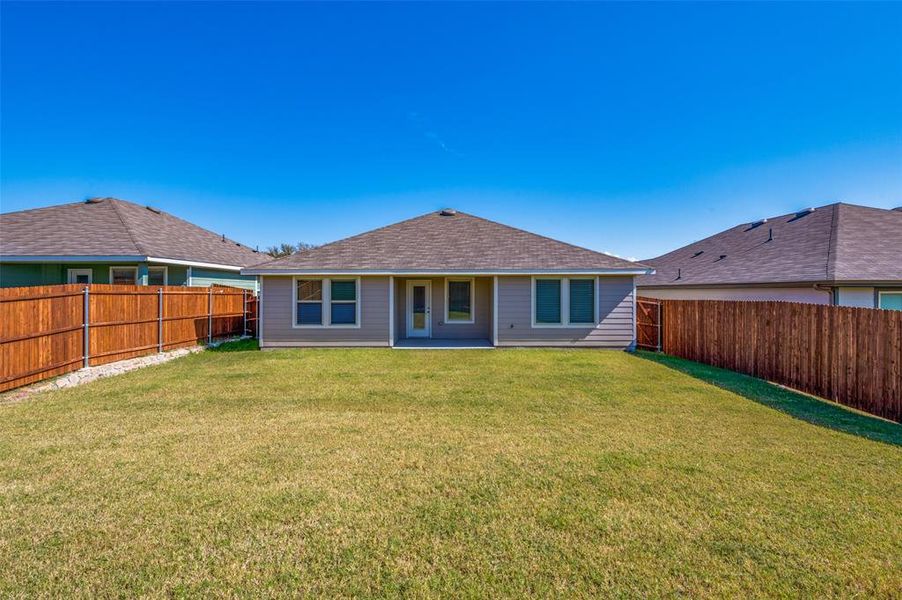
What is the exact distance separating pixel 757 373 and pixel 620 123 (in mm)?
11162

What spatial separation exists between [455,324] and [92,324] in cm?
961

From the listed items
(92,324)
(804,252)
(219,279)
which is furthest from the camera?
(219,279)

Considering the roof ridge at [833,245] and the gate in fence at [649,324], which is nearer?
the roof ridge at [833,245]

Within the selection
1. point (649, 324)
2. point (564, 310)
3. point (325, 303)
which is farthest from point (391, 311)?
point (649, 324)

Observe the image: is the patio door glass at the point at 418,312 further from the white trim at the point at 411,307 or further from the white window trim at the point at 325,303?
the white window trim at the point at 325,303

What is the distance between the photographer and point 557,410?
610 centimetres

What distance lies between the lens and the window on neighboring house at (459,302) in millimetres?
13922

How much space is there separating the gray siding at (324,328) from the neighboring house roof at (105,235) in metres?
4.10

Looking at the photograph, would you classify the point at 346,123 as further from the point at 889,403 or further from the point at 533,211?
the point at 889,403

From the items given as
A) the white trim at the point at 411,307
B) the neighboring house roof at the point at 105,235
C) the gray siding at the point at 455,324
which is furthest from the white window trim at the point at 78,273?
the white trim at the point at 411,307

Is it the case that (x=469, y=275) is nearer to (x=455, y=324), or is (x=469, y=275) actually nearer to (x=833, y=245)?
(x=455, y=324)

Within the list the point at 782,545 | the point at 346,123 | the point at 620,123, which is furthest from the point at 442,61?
the point at 782,545

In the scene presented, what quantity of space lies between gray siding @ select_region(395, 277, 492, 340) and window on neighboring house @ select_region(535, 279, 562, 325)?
1972 mm

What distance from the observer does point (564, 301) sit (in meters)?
12.4
